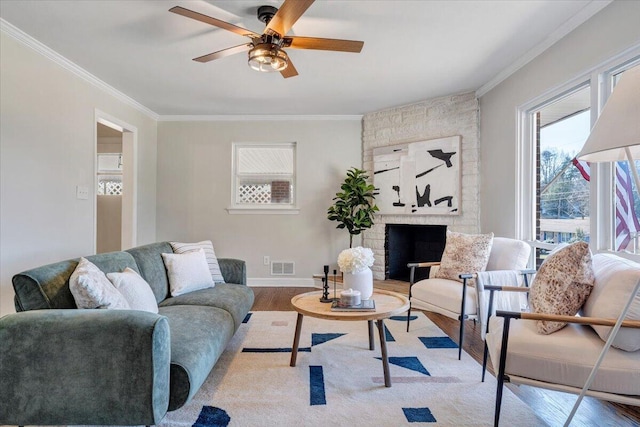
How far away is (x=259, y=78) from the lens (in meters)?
3.70

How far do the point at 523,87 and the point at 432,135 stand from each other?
1.24m

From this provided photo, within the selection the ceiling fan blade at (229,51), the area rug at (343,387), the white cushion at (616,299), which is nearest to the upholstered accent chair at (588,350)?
the white cushion at (616,299)

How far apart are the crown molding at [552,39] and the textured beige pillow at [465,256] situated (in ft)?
5.37

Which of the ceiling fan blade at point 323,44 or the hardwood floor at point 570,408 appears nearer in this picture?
the hardwood floor at point 570,408

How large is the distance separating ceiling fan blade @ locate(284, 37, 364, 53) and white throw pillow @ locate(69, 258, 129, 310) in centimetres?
186

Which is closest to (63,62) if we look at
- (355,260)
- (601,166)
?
(355,260)

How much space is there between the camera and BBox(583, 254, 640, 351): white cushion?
58.5 inches

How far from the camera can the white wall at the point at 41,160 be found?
2.73 m

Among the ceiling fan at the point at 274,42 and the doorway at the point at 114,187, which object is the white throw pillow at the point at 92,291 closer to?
the ceiling fan at the point at 274,42

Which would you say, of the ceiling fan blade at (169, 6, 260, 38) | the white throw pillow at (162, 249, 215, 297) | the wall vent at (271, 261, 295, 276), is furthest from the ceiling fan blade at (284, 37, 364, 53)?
the wall vent at (271, 261, 295, 276)

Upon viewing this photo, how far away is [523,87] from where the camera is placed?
326 cm

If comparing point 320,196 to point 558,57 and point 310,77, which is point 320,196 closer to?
point 310,77

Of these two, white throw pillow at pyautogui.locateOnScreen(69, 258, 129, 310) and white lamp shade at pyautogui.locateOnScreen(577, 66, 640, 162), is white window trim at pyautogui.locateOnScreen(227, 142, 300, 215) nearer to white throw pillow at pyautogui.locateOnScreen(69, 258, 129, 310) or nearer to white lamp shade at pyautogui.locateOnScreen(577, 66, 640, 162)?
white throw pillow at pyautogui.locateOnScreen(69, 258, 129, 310)

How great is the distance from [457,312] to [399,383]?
0.78m
